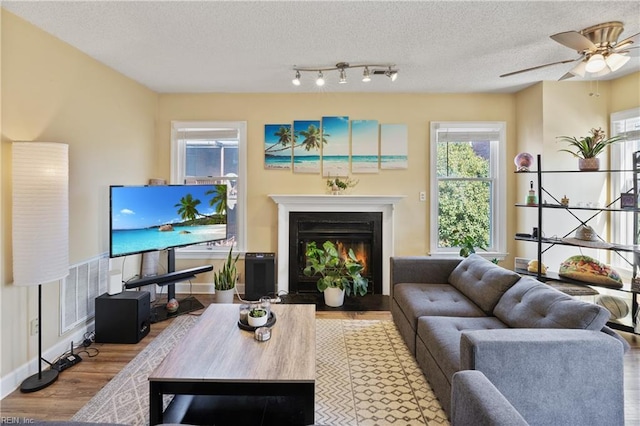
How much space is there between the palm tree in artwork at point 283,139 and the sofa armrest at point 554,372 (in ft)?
10.8

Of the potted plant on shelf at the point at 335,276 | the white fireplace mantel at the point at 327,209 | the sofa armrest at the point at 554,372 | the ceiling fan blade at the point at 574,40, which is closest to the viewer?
the sofa armrest at the point at 554,372

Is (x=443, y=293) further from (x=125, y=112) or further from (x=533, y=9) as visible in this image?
(x=125, y=112)

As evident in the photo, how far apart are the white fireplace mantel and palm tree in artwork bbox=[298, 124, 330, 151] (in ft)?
2.27

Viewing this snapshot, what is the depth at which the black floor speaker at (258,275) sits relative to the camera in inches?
158

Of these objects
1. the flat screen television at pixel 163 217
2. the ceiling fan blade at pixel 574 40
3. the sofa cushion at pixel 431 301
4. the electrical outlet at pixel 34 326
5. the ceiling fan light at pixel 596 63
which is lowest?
the electrical outlet at pixel 34 326

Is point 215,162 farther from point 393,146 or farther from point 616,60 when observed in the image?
point 616,60

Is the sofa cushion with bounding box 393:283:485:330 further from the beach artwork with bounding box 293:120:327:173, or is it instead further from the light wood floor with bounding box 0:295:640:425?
the beach artwork with bounding box 293:120:327:173

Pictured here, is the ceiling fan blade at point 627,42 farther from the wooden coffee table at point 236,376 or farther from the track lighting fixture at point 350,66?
the wooden coffee table at point 236,376

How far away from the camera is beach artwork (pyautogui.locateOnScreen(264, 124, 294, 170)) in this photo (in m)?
4.32

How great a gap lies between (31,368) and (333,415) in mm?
2277

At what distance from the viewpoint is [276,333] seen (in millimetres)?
2203

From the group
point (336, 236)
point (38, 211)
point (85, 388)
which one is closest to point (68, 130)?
point (38, 211)

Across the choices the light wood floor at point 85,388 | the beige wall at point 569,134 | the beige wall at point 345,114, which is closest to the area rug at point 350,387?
the light wood floor at point 85,388

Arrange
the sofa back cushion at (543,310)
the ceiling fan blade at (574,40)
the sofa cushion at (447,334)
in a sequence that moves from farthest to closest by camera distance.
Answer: the ceiling fan blade at (574,40)
the sofa cushion at (447,334)
the sofa back cushion at (543,310)
